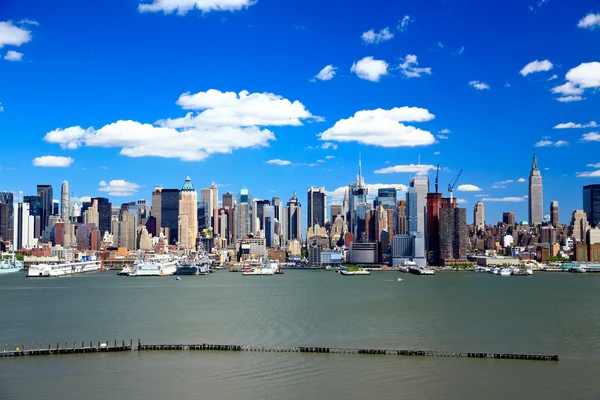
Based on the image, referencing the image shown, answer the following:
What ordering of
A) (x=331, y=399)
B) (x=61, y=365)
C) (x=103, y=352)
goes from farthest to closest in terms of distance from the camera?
(x=103, y=352), (x=61, y=365), (x=331, y=399)

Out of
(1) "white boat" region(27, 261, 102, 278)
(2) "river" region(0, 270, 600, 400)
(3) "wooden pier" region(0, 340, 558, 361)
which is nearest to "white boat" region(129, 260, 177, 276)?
(1) "white boat" region(27, 261, 102, 278)

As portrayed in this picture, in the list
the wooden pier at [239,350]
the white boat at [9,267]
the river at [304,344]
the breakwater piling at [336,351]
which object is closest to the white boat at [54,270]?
the white boat at [9,267]

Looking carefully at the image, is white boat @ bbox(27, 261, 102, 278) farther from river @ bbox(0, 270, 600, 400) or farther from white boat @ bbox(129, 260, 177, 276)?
river @ bbox(0, 270, 600, 400)

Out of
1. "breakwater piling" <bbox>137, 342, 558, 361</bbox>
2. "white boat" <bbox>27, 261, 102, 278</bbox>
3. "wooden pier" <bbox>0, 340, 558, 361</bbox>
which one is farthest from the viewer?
"white boat" <bbox>27, 261, 102, 278</bbox>

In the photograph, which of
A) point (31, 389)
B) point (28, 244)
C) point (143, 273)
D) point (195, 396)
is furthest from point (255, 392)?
point (28, 244)

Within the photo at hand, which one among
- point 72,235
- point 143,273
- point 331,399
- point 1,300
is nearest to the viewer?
point 331,399

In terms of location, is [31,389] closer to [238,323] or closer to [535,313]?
[238,323]

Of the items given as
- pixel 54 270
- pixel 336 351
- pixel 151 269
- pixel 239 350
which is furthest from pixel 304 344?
pixel 54 270
